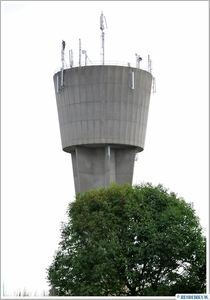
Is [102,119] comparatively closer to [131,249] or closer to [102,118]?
[102,118]

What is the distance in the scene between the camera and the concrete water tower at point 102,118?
49.1 metres

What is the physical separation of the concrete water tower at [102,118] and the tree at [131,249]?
26.9 ft

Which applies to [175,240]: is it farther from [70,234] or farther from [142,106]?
[142,106]

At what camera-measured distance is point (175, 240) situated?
39.0 metres

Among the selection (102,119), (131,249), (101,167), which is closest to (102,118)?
(102,119)

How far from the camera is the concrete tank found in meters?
49.1

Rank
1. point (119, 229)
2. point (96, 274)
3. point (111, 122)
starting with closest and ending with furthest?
point (96, 274) → point (119, 229) → point (111, 122)

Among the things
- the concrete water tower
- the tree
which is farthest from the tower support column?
the tree

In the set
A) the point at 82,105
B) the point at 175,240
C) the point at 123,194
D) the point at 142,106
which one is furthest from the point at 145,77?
the point at 175,240

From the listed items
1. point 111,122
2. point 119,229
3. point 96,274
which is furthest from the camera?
point 111,122

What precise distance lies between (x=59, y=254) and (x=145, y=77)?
16.2m

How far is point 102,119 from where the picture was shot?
49031 millimetres

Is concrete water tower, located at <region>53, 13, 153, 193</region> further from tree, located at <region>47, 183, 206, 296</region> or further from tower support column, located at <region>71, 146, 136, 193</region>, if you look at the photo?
tree, located at <region>47, 183, 206, 296</region>

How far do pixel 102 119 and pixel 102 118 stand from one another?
0.08 metres
